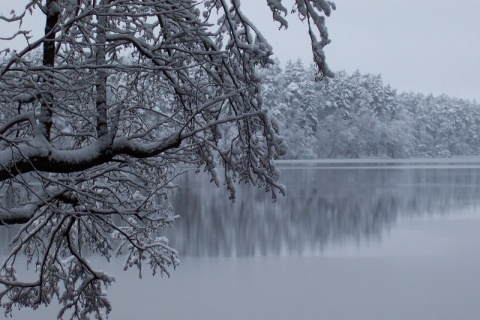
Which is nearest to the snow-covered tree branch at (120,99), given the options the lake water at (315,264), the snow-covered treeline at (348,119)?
the lake water at (315,264)

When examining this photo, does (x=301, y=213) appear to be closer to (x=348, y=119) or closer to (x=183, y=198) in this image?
(x=183, y=198)

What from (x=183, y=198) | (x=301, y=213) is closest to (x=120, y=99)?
(x=301, y=213)

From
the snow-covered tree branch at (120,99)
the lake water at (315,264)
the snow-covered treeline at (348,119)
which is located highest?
the snow-covered treeline at (348,119)

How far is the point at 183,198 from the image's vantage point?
34.4 meters

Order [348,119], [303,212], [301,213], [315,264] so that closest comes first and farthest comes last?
Result: [315,264]
[301,213]
[303,212]
[348,119]

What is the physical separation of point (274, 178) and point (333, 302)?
9.02m

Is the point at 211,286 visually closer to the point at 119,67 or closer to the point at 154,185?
the point at 154,185

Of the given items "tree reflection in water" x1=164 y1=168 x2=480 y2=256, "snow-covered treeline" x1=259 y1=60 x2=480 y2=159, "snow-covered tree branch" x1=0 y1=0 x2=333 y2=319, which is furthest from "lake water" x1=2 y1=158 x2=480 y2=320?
"snow-covered treeline" x1=259 y1=60 x2=480 y2=159

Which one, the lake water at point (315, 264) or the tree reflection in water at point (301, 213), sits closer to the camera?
the lake water at point (315, 264)

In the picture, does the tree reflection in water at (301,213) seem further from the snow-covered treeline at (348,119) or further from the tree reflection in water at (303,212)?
the snow-covered treeline at (348,119)

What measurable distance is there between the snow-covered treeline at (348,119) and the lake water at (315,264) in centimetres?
4186

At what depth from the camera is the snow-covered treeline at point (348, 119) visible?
82750mm

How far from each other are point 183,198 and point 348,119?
189 ft

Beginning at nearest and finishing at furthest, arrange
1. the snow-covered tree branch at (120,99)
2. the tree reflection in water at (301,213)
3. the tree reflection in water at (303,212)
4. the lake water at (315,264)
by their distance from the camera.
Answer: the snow-covered tree branch at (120,99) → the lake water at (315,264) → the tree reflection in water at (301,213) → the tree reflection in water at (303,212)
